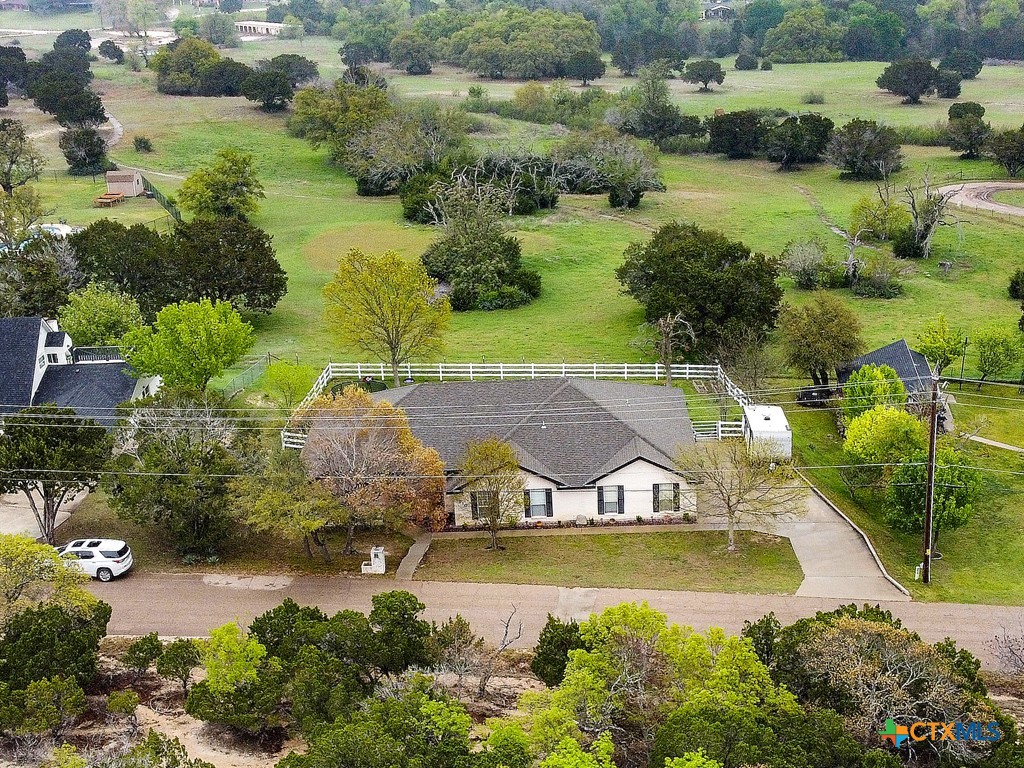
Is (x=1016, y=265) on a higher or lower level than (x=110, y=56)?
lower

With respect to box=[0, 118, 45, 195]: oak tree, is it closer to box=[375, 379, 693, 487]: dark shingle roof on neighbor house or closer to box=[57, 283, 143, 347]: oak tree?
box=[57, 283, 143, 347]: oak tree

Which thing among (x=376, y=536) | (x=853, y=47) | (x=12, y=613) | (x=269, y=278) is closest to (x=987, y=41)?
(x=853, y=47)

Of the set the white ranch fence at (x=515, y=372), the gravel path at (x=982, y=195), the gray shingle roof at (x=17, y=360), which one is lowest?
the white ranch fence at (x=515, y=372)

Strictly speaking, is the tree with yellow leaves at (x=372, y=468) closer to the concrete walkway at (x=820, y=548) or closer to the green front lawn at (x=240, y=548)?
the green front lawn at (x=240, y=548)

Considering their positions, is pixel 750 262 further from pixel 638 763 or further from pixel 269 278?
pixel 638 763

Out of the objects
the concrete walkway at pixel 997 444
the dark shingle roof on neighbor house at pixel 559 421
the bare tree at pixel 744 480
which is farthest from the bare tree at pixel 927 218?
the bare tree at pixel 744 480

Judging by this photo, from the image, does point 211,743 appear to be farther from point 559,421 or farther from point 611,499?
point 559,421

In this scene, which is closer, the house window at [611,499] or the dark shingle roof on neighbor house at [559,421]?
the house window at [611,499]

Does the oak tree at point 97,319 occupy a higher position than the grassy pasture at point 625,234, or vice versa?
the oak tree at point 97,319

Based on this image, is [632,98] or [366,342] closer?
[366,342]
